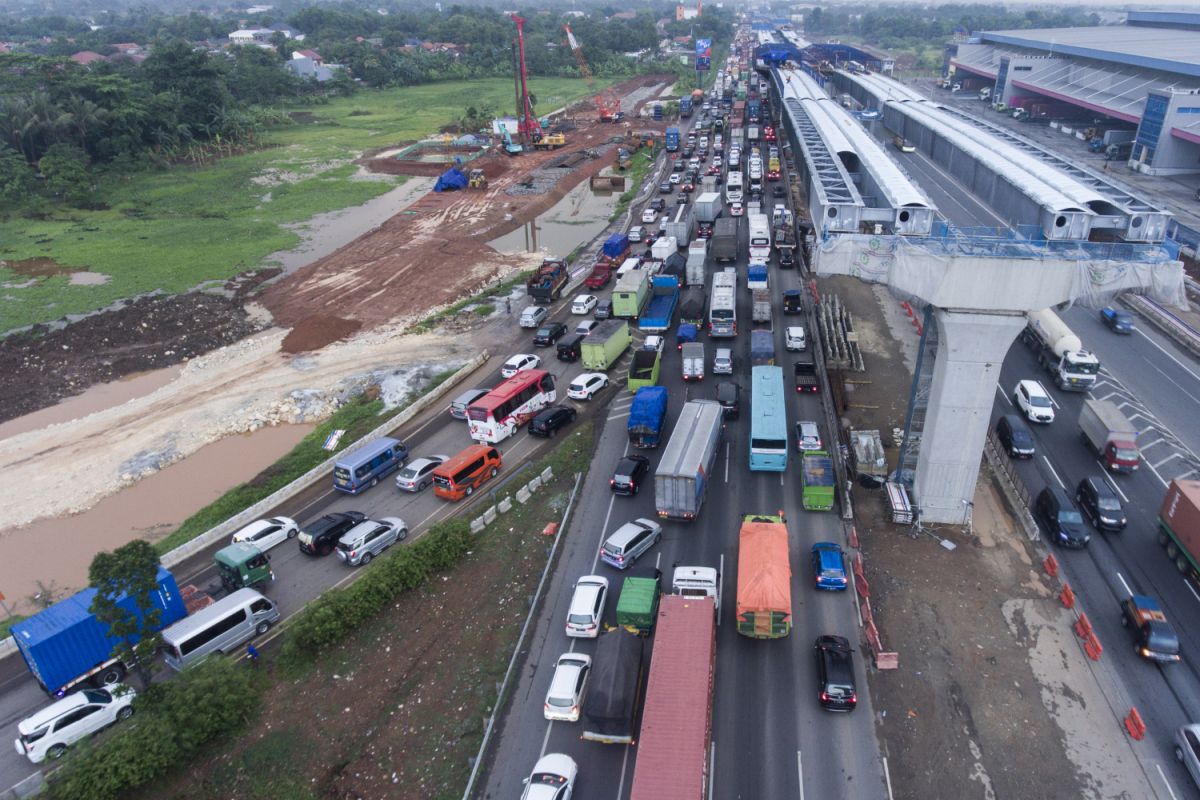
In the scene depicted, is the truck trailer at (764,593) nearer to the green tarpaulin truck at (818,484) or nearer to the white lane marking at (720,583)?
the white lane marking at (720,583)

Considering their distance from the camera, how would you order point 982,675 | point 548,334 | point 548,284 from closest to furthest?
point 982,675 < point 548,334 < point 548,284

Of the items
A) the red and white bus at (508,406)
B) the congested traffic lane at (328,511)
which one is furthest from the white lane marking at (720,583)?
the red and white bus at (508,406)

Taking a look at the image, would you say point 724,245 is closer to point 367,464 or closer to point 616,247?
point 616,247

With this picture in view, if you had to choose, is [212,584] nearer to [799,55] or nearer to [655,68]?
[799,55]

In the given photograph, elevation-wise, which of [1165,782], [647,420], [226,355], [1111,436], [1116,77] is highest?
[1116,77]

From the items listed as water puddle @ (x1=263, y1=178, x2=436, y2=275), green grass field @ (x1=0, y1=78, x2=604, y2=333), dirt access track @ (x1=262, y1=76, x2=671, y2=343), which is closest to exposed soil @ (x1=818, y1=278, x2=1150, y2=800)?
dirt access track @ (x1=262, y1=76, x2=671, y2=343)

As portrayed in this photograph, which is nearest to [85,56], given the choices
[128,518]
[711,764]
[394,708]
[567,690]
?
[128,518]

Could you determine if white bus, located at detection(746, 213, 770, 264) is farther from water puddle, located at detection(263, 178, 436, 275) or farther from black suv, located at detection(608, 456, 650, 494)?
water puddle, located at detection(263, 178, 436, 275)
